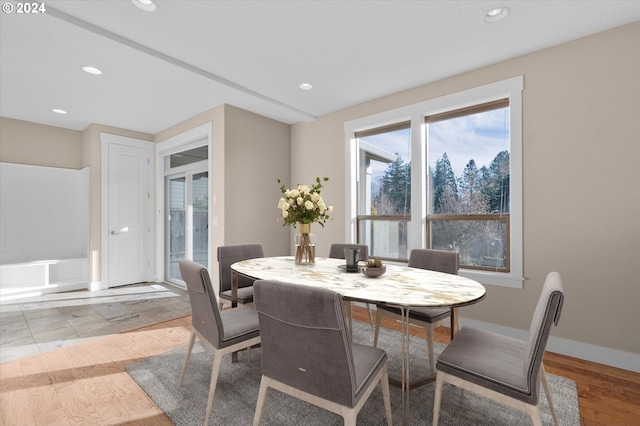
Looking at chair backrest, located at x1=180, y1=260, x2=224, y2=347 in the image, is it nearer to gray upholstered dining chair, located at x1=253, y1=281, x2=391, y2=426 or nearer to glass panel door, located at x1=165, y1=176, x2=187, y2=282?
gray upholstered dining chair, located at x1=253, y1=281, x2=391, y2=426

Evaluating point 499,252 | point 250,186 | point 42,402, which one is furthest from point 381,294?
point 250,186

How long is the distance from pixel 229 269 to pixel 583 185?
126 inches

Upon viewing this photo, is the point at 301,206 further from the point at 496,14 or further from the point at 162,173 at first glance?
the point at 162,173

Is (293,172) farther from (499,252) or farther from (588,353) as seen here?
(588,353)

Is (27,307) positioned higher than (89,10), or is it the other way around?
(89,10)

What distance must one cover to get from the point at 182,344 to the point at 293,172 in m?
2.93

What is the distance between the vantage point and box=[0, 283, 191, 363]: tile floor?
9.89 feet

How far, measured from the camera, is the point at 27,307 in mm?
4090

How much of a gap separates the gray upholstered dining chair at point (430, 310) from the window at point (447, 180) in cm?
92

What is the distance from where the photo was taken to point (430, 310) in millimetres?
2189

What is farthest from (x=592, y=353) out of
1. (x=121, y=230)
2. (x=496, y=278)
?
(x=121, y=230)

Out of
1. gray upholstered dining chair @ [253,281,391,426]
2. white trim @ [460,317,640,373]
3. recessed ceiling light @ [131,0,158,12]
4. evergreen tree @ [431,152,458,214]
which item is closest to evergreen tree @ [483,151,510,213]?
evergreen tree @ [431,152,458,214]

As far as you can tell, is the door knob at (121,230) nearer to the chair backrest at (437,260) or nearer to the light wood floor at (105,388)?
the light wood floor at (105,388)

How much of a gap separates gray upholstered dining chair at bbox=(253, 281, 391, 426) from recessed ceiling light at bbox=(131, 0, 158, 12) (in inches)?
84.6
